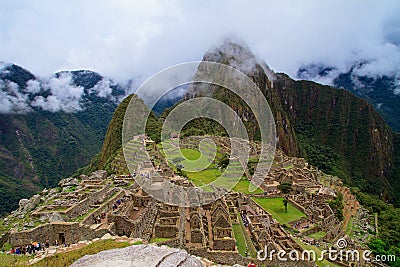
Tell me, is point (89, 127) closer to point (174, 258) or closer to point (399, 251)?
point (399, 251)

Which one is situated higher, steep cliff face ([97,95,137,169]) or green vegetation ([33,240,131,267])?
steep cliff face ([97,95,137,169])

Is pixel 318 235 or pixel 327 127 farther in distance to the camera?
pixel 327 127

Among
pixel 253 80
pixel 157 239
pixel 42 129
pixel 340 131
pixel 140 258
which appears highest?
pixel 253 80

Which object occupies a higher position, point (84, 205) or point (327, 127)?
point (327, 127)

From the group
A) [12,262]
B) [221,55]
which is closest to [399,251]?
[12,262]

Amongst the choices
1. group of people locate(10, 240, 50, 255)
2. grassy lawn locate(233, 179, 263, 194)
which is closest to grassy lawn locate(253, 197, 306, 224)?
grassy lawn locate(233, 179, 263, 194)

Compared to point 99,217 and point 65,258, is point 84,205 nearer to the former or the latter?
point 99,217

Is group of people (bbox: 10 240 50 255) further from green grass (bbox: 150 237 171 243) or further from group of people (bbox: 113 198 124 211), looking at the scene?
group of people (bbox: 113 198 124 211)

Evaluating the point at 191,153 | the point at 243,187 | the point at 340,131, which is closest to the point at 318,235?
the point at 243,187
